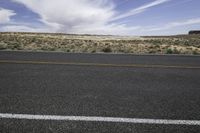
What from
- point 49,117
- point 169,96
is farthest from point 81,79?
point 49,117

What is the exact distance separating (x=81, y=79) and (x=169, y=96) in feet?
7.66

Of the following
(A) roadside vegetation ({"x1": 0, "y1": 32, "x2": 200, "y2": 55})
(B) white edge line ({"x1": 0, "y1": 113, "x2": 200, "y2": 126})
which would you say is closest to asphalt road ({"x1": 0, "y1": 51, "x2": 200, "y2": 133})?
(B) white edge line ({"x1": 0, "y1": 113, "x2": 200, "y2": 126})

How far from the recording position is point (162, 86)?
622cm

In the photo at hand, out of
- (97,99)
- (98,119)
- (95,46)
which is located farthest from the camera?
(95,46)

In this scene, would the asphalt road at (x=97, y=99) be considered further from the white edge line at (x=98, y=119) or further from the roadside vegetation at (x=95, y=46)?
the roadside vegetation at (x=95, y=46)

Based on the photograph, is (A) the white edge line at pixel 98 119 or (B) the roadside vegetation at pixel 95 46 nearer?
(A) the white edge line at pixel 98 119

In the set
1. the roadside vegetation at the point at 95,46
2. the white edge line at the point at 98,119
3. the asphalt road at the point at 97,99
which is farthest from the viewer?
the roadside vegetation at the point at 95,46

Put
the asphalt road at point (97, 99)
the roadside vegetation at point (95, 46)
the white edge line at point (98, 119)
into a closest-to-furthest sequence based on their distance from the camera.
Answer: the asphalt road at point (97, 99)
the white edge line at point (98, 119)
the roadside vegetation at point (95, 46)

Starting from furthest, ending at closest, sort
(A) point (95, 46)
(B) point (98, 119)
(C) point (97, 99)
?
(A) point (95, 46) < (C) point (97, 99) < (B) point (98, 119)

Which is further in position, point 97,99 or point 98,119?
point 97,99

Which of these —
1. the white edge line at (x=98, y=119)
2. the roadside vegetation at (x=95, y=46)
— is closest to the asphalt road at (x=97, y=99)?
the white edge line at (x=98, y=119)

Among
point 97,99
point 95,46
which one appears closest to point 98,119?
point 97,99

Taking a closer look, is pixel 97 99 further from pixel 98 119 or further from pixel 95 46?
pixel 95 46

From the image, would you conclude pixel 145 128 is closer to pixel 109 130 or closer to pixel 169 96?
pixel 109 130
